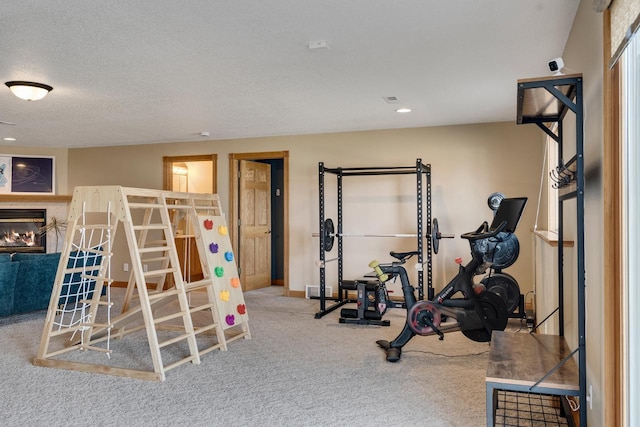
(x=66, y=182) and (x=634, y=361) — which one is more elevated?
(x=66, y=182)

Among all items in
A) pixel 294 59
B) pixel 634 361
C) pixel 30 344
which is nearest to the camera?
pixel 634 361

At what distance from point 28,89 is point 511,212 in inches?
156

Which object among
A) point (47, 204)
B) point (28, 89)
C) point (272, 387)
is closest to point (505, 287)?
point (272, 387)

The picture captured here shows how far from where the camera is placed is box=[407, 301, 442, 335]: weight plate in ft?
12.9

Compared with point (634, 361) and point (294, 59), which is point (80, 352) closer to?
point (294, 59)

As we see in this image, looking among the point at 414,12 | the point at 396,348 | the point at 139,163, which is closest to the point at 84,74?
the point at 414,12

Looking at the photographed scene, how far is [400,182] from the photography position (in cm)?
646

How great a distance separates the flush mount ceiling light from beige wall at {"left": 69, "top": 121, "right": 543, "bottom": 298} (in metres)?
3.28

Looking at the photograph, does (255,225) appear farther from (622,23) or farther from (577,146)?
(622,23)

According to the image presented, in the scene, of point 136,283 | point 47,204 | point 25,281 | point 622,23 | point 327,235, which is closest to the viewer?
point 622,23

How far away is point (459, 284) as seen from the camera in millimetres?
3959

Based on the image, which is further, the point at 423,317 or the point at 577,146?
the point at 423,317

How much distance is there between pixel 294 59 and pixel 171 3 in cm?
115

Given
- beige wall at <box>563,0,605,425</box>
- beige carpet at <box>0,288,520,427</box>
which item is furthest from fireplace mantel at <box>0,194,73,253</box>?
beige wall at <box>563,0,605,425</box>
